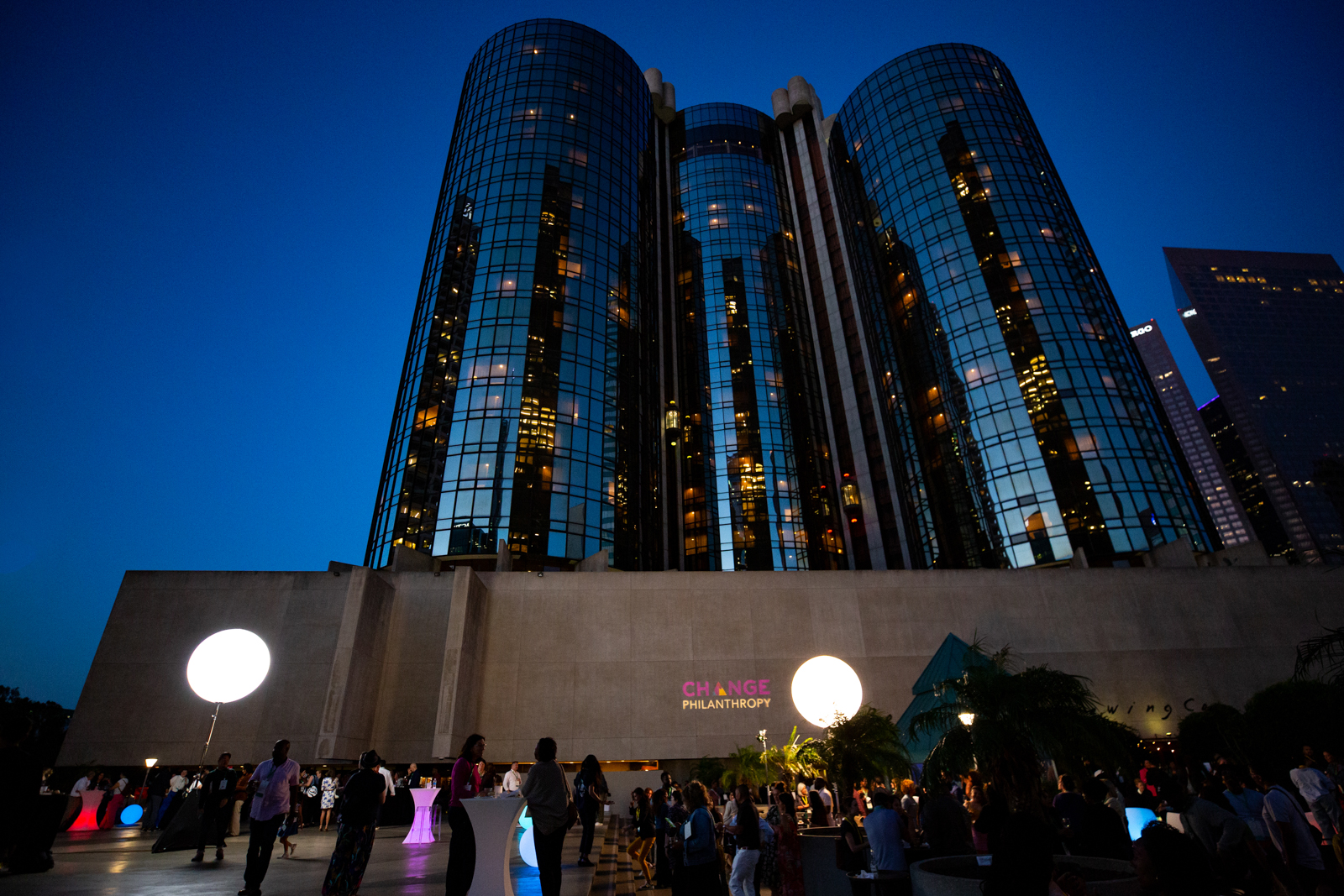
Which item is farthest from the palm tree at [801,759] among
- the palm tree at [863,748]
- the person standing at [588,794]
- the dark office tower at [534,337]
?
the dark office tower at [534,337]

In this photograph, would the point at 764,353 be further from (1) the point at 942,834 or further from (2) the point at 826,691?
(1) the point at 942,834

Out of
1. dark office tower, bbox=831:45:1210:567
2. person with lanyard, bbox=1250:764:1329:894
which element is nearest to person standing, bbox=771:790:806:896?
person with lanyard, bbox=1250:764:1329:894

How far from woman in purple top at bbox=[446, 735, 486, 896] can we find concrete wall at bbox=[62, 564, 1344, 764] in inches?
894

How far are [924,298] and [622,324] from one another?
91.7ft

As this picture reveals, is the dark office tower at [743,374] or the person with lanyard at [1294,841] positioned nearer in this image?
the person with lanyard at [1294,841]

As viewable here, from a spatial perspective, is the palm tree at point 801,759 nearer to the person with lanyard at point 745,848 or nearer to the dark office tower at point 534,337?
the person with lanyard at point 745,848

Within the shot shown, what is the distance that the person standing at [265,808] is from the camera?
7.36m

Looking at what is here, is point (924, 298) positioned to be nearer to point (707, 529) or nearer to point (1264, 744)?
point (707, 529)

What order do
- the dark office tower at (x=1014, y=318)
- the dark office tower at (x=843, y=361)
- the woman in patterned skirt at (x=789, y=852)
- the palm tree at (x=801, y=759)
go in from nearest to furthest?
the woman in patterned skirt at (x=789, y=852)
the palm tree at (x=801, y=759)
the dark office tower at (x=1014, y=318)
the dark office tower at (x=843, y=361)

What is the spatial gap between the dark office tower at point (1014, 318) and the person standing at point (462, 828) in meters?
47.8

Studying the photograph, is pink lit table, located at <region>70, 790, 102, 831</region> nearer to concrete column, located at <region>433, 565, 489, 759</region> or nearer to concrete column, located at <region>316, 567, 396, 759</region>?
concrete column, located at <region>316, 567, 396, 759</region>

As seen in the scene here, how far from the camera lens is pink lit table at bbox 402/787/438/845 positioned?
634 inches

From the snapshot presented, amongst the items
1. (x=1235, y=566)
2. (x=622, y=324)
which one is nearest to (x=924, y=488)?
(x=1235, y=566)

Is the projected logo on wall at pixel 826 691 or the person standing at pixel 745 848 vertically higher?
the projected logo on wall at pixel 826 691
